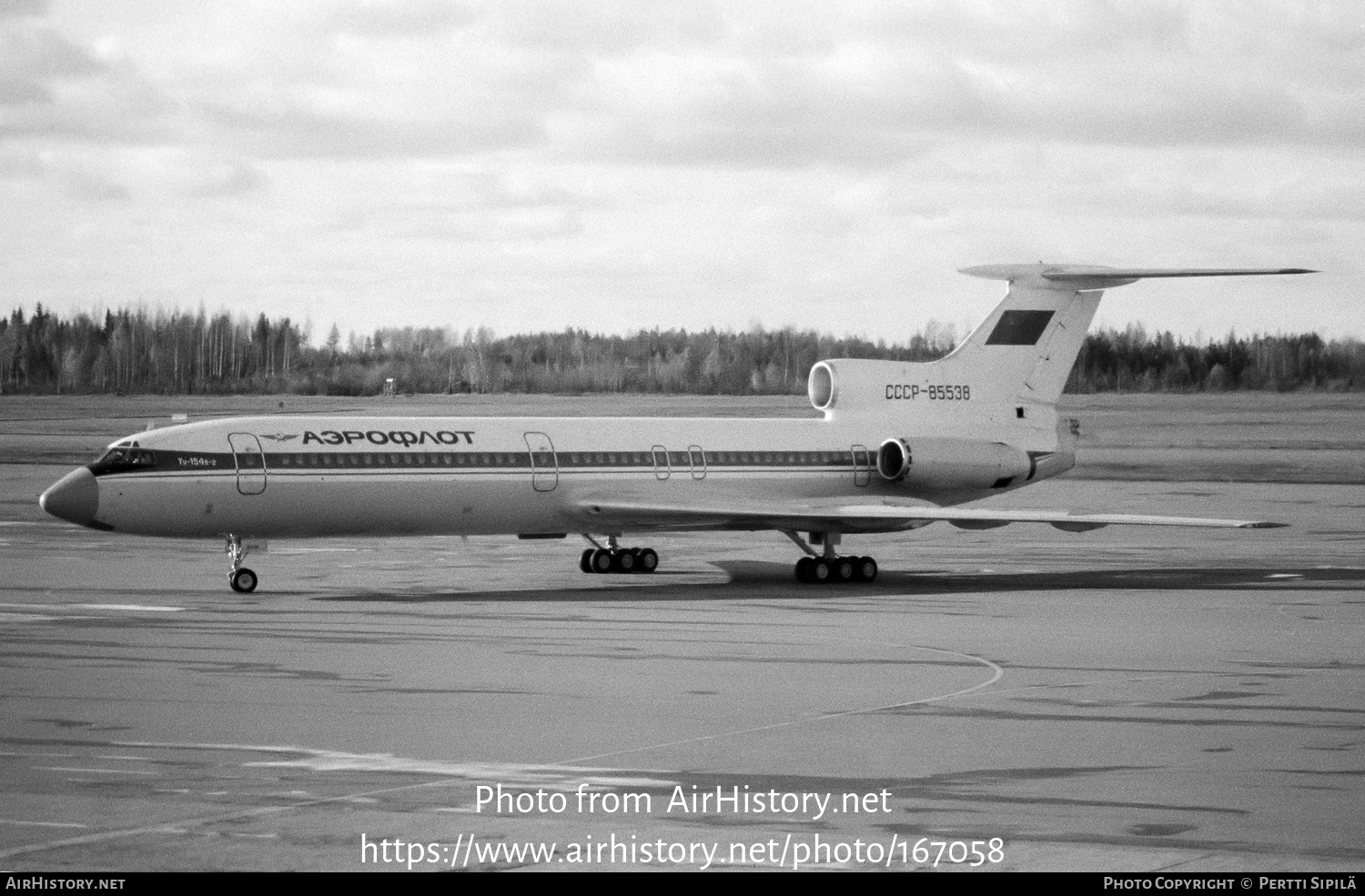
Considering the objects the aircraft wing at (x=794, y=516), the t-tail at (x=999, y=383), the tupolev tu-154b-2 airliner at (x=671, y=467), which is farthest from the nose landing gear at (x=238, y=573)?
the t-tail at (x=999, y=383)

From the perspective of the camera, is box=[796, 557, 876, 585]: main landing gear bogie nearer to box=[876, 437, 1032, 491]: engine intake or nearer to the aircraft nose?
box=[876, 437, 1032, 491]: engine intake

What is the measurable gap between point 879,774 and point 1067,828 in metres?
2.46

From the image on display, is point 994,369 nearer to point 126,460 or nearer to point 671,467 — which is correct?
point 671,467

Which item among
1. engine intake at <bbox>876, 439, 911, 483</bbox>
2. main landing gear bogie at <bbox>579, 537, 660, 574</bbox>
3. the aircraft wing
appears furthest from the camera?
engine intake at <bbox>876, 439, 911, 483</bbox>

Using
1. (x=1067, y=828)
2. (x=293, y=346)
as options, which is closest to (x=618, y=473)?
(x=1067, y=828)

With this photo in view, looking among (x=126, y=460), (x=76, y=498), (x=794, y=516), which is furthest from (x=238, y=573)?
(x=794, y=516)

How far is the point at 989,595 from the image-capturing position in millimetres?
31391

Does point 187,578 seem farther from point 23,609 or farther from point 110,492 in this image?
point 23,609

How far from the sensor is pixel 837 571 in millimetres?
34656

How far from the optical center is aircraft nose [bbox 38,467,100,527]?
1192 inches

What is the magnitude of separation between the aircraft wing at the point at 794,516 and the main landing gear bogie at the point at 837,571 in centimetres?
65

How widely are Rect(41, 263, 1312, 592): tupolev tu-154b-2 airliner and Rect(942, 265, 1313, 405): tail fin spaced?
0.12ft

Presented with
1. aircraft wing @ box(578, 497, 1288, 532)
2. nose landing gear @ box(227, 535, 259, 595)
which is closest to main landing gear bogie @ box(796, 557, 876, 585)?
aircraft wing @ box(578, 497, 1288, 532)

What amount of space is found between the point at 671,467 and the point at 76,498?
10710 millimetres
